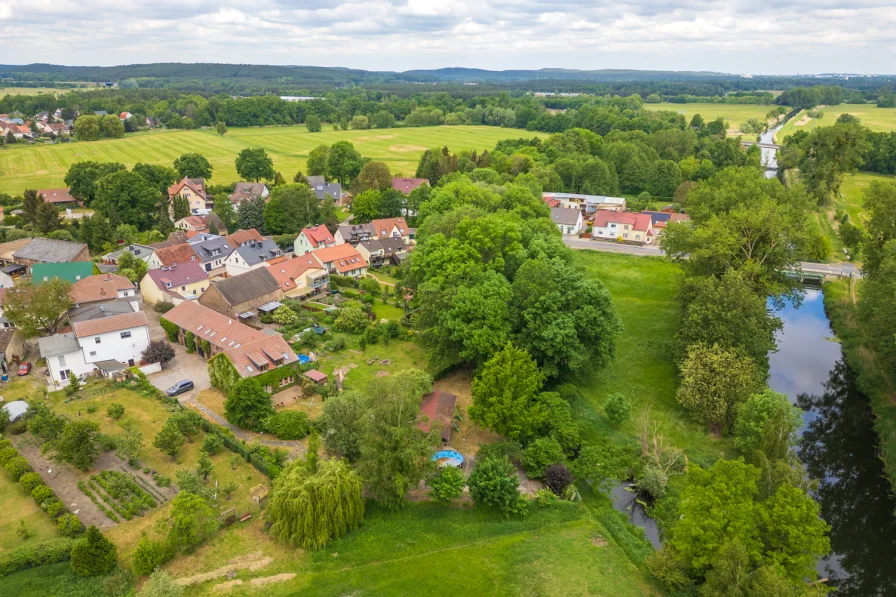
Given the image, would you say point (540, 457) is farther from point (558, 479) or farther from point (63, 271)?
point (63, 271)

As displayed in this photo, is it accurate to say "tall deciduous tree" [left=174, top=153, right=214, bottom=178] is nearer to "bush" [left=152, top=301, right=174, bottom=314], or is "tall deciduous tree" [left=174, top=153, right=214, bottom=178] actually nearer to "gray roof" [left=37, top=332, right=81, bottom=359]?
"bush" [left=152, top=301, right=174, bottom=314]

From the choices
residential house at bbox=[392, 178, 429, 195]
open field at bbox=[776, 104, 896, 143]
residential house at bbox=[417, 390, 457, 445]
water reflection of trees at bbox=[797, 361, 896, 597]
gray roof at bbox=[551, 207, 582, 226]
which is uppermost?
open field at bbox=[776, 104, 896, 143]

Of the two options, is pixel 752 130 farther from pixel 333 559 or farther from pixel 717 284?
pixel 333 559

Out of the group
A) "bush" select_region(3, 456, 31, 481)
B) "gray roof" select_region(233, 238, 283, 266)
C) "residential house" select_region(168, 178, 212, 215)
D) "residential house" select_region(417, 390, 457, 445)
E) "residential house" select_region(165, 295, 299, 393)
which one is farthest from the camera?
"residential house" select_region(168, 178, 212, 215)

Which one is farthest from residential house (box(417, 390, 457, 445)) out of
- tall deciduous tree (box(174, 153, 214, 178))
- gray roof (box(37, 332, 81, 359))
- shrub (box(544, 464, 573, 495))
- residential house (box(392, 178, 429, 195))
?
tall deciduous tree (box(174, 153, 214, 178))

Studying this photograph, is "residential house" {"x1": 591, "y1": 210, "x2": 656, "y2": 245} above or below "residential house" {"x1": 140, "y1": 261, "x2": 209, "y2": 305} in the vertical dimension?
above

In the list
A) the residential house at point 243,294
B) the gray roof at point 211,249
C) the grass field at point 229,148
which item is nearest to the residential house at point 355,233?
the gray roof at point 211,249

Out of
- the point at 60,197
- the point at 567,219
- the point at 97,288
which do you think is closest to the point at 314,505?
the point at 97,288
